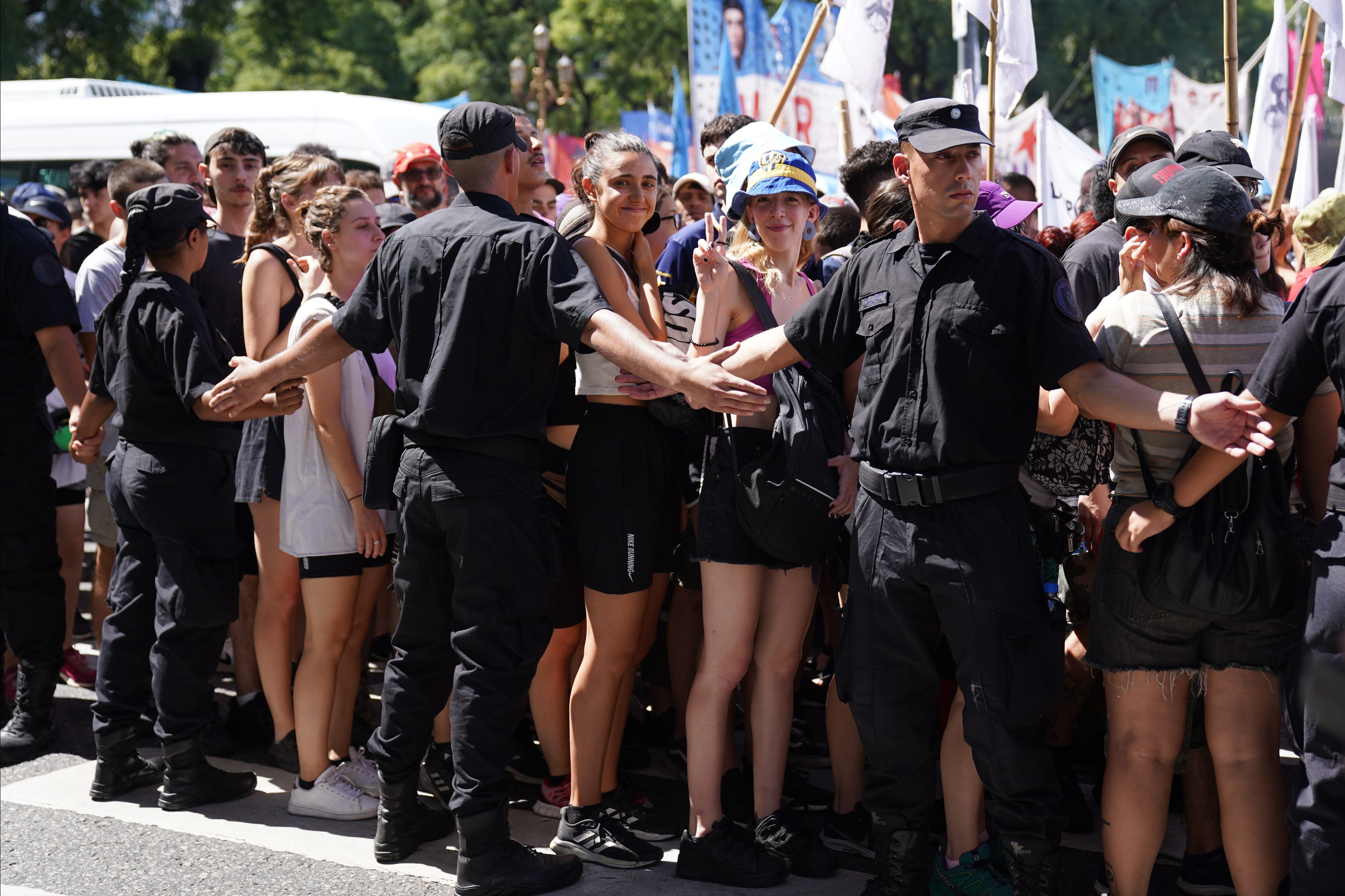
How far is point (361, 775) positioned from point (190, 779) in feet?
2.03

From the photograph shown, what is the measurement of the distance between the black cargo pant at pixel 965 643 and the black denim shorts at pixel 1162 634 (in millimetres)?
142

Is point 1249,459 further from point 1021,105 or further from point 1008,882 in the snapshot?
point 1021,105

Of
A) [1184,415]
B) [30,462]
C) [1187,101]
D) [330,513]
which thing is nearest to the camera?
[1184,415]

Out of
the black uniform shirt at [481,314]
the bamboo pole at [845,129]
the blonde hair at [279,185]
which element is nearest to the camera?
the black uniform shirt at [481,314]

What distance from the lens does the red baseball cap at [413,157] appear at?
6137 mm

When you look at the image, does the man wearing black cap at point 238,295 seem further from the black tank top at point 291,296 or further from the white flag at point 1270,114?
the white flag at point 1270,114

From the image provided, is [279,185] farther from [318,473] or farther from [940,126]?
[940,126]

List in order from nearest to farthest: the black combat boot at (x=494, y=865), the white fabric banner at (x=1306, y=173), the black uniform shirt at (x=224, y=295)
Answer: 1. the black combat boot at (x=494, y=865)
2. the black uniform shirt at (x=224, y=295)
3. the white fabric banner at (x=1306, y=173)

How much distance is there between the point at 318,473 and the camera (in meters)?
4.22

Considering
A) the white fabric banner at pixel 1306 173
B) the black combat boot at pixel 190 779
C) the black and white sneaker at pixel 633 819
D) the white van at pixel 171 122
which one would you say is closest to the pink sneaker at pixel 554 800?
the black and white sneaker at pixel 633 819

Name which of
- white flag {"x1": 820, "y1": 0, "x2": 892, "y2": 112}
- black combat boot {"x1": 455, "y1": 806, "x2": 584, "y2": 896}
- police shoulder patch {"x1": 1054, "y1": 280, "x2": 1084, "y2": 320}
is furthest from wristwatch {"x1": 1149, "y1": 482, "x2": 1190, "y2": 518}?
white flag {"x1": 820, "y1": 0, "x2": 892, "y2": 112}

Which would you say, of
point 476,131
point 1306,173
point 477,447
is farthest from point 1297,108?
point 477,447

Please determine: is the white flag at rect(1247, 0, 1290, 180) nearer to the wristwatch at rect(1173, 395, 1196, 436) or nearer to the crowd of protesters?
the crowd of protesters

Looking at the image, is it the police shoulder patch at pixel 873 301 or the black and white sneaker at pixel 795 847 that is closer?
the police shoulder patch at pixel 873 301
